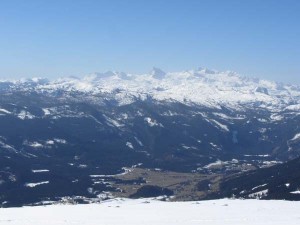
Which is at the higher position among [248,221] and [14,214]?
[14,214]

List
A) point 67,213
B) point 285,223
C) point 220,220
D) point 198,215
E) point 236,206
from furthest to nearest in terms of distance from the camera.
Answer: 1. point 236,206
2. point 67,213
3. point 198,215
4. point 220,220
5. point 285,223

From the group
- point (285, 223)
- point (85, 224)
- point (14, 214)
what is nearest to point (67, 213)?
point (14, 214)

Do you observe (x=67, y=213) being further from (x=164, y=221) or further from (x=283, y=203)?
(x=283, y=203)

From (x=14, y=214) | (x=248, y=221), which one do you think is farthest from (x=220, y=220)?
(x=14, y=214)

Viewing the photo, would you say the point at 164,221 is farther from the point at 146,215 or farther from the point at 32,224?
the point at 32,224

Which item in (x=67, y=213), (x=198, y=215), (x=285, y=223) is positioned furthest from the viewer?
(x=67, y=213)

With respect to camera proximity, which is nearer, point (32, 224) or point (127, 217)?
point (32, 224)
